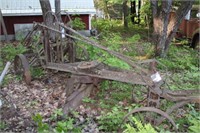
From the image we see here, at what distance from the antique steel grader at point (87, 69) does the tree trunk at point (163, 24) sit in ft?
9.27

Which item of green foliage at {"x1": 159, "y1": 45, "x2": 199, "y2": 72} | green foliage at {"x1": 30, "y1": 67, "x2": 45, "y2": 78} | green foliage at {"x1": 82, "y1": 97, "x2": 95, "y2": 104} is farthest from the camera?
green foliage at {"x1": 159, "y1": 45, "x2": 199, "y2": 72}

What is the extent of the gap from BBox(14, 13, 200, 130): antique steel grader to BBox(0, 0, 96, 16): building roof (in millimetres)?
6081

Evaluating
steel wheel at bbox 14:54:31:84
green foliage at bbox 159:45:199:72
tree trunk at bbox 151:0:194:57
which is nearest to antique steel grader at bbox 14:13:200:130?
steel wheel at bbox 14:54:31:84

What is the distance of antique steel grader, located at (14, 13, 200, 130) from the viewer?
4082 mm

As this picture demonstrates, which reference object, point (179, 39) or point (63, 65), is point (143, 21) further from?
point (63, 65)

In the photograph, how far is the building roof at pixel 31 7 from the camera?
12.4 m

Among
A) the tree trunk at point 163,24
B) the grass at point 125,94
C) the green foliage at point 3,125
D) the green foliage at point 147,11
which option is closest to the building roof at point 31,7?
the green foliage at point 147,11

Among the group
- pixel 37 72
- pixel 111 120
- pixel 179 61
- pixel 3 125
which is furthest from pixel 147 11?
pixel 3 125

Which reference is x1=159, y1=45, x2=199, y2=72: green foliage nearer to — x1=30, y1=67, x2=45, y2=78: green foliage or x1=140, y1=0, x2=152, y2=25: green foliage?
x1=30, y1=67, x2=45, y2=78: green foliage

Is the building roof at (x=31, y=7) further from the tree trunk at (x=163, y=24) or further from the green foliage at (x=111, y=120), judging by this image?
the green foliage at (x=111, y=120)

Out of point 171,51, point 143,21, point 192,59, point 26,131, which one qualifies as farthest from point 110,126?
point 143,21

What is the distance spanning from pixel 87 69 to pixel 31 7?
29.7ft

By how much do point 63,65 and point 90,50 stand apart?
6.03 ft

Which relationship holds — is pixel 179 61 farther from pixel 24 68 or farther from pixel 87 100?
pixel 24 68
